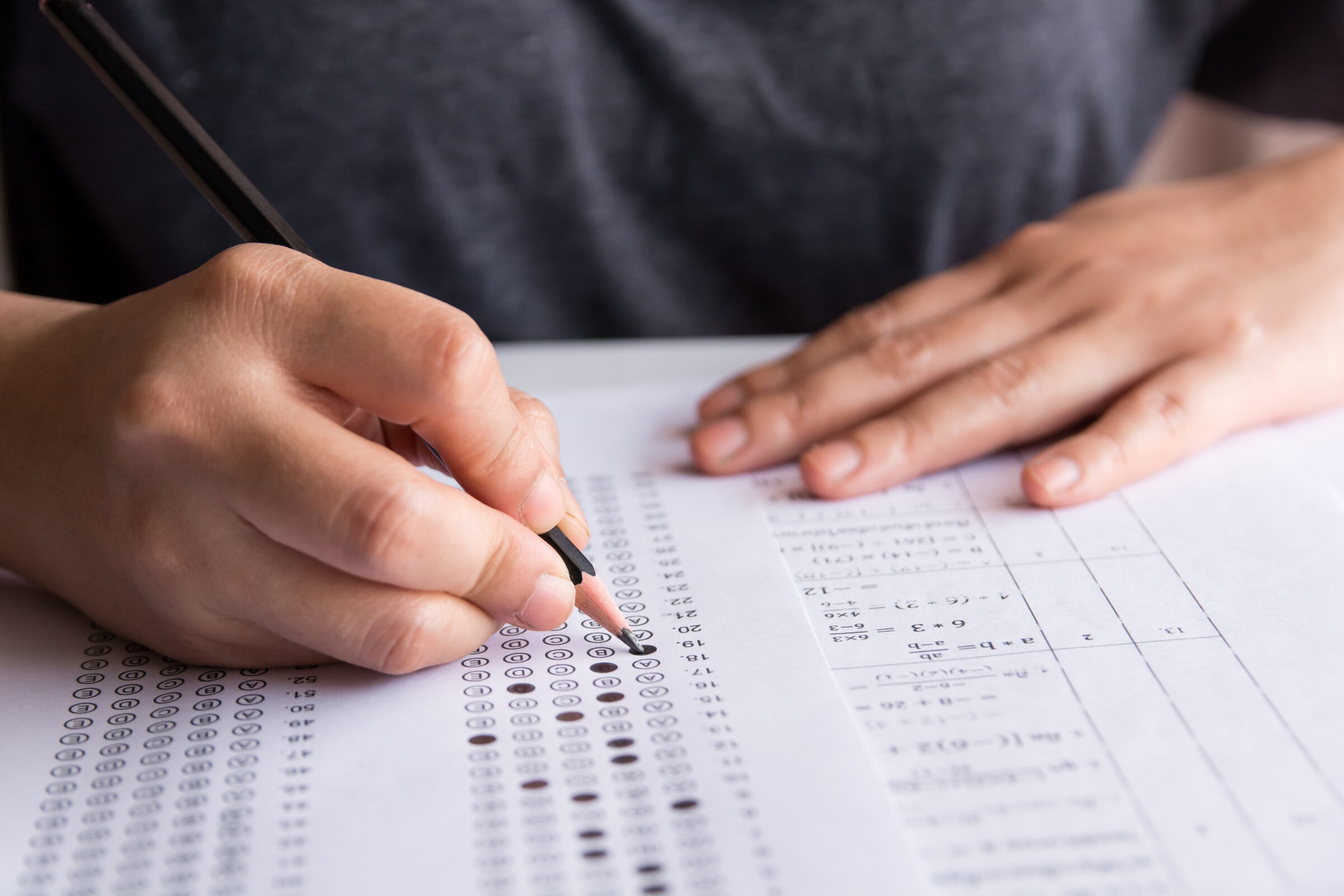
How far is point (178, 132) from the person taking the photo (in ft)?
1.58

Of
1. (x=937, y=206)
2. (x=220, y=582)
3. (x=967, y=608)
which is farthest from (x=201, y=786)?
(x=937, y=206)

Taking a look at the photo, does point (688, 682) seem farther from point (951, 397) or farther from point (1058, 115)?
point (1058, 115)

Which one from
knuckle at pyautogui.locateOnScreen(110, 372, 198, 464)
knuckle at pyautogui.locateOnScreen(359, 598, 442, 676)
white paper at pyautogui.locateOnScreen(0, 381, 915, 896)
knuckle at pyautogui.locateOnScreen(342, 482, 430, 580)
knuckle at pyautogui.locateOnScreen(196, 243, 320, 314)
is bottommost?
white paper at pyautogui.locateOnScreen(0, 381, 915, 896)

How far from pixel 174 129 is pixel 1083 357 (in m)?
0.54

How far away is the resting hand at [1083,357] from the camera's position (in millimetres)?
609

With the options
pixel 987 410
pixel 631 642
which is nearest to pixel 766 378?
pixel 987 410

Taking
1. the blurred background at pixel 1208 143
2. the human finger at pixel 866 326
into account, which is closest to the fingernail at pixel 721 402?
the human finger at pixel 866 326

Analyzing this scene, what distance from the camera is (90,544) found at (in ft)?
1.47

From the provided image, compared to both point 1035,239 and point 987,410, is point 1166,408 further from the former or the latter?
point 1035,239

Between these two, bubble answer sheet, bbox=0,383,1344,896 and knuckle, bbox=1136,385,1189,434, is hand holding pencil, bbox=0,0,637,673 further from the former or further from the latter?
knuckle, bbox=1136,385,1189,434

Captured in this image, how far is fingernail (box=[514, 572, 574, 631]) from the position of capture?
0.44 metres

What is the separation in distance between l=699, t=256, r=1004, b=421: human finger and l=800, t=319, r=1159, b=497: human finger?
0.09 m

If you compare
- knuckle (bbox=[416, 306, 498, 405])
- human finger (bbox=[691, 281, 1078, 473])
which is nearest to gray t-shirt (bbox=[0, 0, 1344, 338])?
human finger (bbox=[691, 281, 1078, 473])

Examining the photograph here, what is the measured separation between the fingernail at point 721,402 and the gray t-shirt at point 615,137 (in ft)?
0.87
